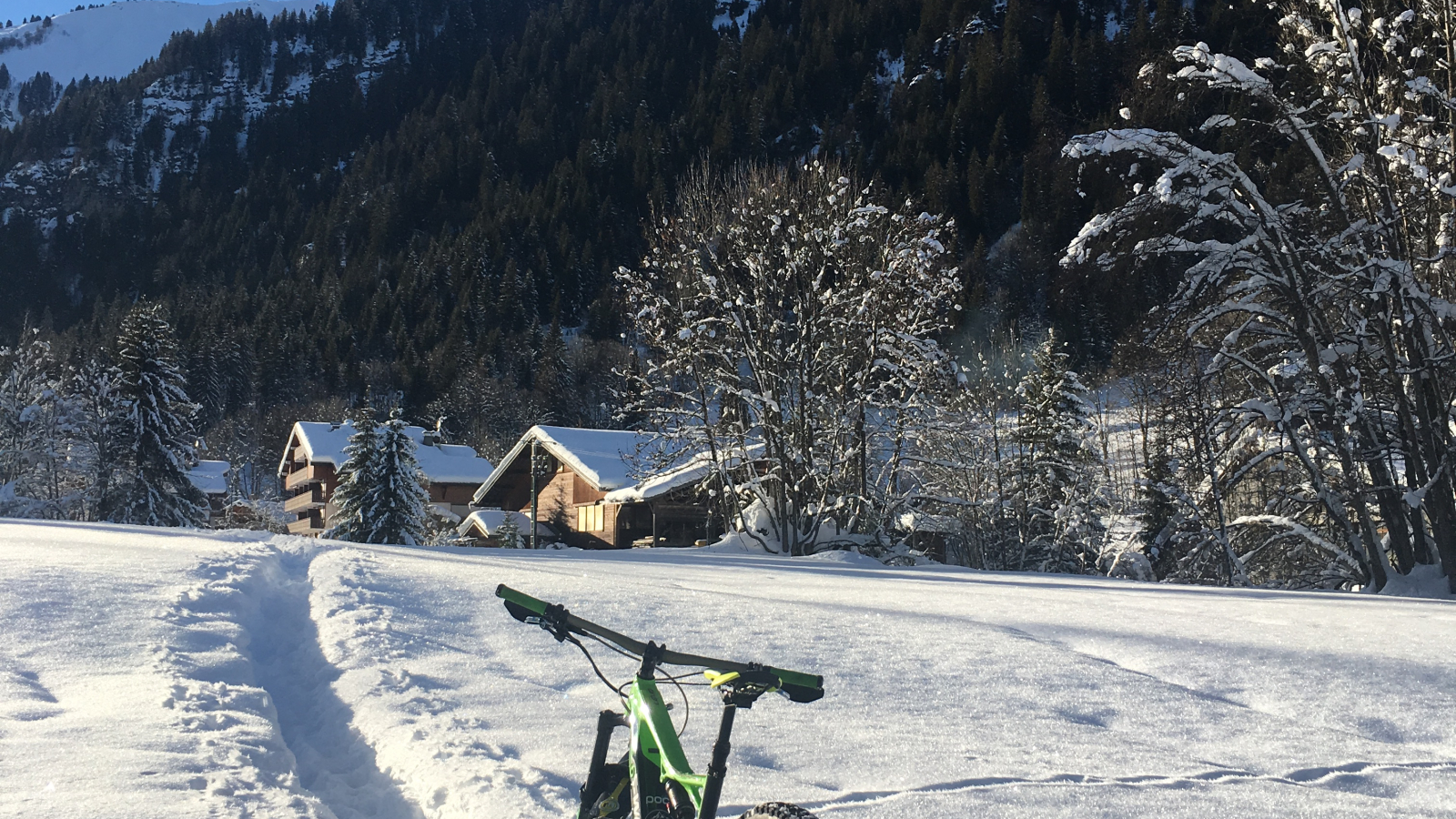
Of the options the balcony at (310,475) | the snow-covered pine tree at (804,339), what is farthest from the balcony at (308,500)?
the snow-covered pine tree at (804,339)

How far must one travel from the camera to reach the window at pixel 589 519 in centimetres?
4528

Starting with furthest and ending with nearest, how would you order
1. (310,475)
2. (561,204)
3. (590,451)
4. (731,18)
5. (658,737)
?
(731,18) < (561,204) < (310,475) < (590,451) < (658,737)

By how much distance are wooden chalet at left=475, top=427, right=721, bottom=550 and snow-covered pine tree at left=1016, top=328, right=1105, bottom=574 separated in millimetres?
12849

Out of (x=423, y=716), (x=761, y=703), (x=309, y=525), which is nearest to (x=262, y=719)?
(x=423, y=716)

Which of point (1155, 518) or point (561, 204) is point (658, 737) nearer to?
point (1155, 518)

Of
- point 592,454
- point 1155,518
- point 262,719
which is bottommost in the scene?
point 262,719

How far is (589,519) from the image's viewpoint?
152 feet

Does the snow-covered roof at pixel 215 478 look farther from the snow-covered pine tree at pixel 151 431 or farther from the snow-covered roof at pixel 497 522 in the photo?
the snow-covered pine tree at pixel 151 431

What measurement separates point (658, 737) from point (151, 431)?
4965 centimetres

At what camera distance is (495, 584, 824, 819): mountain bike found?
265cm

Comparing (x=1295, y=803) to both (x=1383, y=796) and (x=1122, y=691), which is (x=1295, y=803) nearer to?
(x=1383, y=796)

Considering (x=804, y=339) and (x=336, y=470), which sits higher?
(x=804, y=339)

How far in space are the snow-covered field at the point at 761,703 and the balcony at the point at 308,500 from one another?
213 ft

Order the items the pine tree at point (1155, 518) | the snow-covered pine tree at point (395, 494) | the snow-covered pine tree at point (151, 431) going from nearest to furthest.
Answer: the pine tree at point (1155, 518)
the snow-covered pine tree at point (395, 494)
the snow-covered pine tree at point (151, 431)
